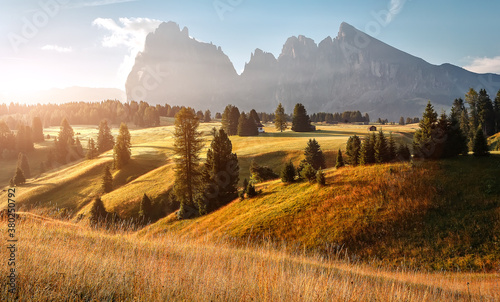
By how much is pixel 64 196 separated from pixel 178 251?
5965 cm

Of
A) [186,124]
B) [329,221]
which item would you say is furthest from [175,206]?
[329,221]

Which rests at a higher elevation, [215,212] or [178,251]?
[178,251]

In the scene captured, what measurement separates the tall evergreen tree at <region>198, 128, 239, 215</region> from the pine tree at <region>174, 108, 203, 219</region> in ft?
5.27

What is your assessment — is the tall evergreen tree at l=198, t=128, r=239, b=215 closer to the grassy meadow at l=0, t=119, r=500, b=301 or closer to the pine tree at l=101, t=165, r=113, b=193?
the grassy meadow at l=0, t=119, r=500, b=301

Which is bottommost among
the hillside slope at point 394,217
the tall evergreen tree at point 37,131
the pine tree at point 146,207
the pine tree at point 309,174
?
the pine tree at point 146,207

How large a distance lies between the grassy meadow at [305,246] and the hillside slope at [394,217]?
10 cm

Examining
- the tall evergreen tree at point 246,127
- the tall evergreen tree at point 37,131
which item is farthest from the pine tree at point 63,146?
the tall evergreen tree at point 246,127

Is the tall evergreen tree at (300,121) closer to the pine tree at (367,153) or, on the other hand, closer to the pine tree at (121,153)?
the pine tree at (121,153)

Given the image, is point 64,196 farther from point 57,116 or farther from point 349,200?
point 57,116

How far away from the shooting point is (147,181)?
5403cm

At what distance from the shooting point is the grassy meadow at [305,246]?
16.9 feet

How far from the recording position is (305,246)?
2134cm

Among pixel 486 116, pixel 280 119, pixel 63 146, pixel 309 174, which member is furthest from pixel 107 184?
pixel 486 116

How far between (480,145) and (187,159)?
36.6 meters
